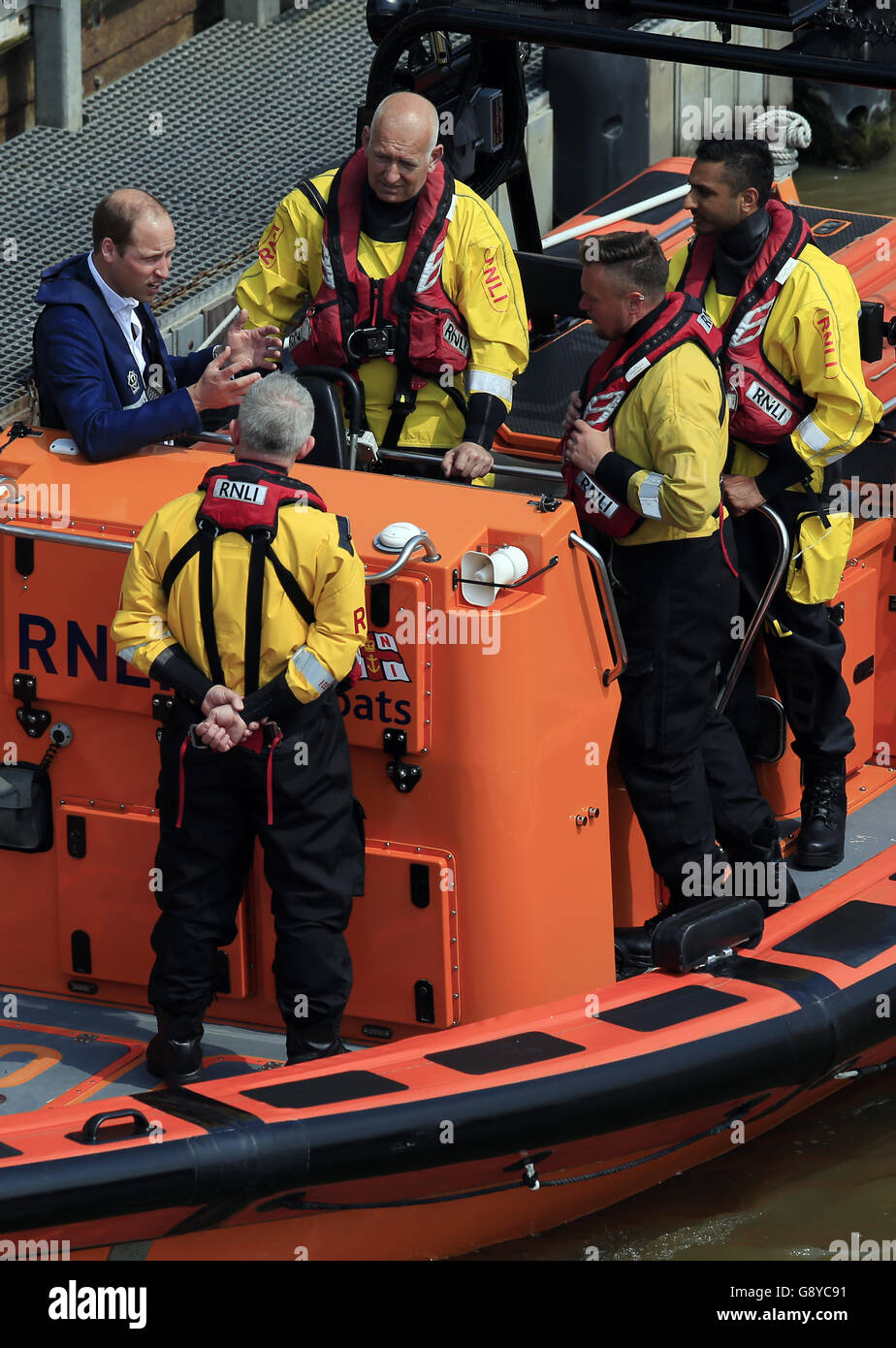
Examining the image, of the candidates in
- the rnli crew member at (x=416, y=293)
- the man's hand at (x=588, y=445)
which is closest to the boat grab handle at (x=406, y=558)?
the man's hand at (x=588, y=445)

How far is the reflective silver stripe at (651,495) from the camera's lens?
409 cm

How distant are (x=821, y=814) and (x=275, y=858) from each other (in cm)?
156

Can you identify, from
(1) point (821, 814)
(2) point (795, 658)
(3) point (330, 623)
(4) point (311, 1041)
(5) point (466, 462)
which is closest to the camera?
(3) point (330, 623)

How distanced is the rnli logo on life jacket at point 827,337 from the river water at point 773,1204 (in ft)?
5.14

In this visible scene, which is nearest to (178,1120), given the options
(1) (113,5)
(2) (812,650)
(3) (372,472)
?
(3) (372,472)

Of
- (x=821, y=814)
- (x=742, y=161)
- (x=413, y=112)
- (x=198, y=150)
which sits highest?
(x=198, y=150)

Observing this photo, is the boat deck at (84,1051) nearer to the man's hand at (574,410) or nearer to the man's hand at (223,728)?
the man's hand at (223,728)

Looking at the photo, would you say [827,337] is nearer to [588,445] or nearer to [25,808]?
[588,445]

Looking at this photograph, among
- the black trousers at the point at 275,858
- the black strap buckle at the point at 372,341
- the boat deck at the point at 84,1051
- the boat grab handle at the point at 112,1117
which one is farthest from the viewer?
the black strap buckle at the point at 372,341

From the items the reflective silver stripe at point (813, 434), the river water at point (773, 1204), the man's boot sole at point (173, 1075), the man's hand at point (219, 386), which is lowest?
the river water at point (773, 1204)

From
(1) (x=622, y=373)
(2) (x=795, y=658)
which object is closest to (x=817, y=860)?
(2) (x=795, y=658)

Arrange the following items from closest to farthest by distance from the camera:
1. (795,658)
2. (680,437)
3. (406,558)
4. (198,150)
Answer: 1. (406,558)
2. (680,437)
3. (795,658)
4. (198,150)

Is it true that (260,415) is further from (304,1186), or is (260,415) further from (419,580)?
(304,1186)

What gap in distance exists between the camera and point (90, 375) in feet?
13.8
